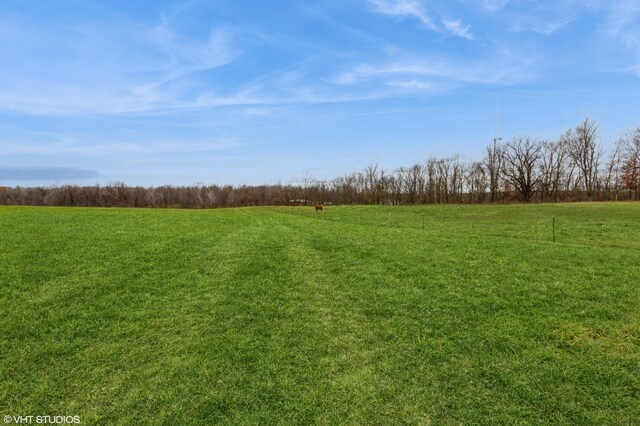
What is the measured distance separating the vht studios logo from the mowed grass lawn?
0.13m

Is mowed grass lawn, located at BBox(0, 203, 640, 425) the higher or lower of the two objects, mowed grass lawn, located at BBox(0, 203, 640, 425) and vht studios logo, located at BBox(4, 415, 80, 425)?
the higher

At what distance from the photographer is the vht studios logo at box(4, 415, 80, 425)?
4195 millimetres

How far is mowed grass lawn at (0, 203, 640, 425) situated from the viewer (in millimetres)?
4355

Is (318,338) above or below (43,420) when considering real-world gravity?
above

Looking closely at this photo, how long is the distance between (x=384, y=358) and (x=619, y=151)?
8438 cm

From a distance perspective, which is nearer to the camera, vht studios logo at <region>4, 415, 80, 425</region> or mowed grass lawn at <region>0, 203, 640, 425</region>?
vht studios logo at <region>4, 415, 80, 425</region>

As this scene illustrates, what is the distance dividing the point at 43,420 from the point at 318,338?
3.76 meters

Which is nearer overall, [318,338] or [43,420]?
[43,420]

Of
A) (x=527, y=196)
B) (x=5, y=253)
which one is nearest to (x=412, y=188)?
(x=527, y=196)

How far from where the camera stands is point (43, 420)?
4.22 metres

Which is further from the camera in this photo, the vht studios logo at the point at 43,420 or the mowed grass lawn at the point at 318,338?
the mowed grass lawn at the point at 318,338

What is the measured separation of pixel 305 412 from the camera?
168 inches

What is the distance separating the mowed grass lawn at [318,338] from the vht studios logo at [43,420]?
13cm

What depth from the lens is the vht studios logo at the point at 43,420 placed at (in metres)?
4.20
